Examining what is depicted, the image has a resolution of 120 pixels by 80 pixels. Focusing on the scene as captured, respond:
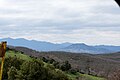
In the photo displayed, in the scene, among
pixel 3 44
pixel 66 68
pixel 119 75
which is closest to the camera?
pixel 3 44

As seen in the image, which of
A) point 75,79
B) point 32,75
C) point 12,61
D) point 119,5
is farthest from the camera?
point 75,79

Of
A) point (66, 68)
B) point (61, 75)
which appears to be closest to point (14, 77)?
point (61, 75)

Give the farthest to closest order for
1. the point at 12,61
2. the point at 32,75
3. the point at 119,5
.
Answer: the point at 12,61
the point at 32,75
the point at 119,5

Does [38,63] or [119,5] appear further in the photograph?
[38,63]

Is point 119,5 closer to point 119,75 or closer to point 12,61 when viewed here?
point 119,75

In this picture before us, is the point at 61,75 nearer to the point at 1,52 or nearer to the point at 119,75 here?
the point at 119,75

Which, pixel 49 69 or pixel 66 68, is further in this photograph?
pixel 66 68

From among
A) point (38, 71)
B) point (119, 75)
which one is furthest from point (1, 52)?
point (38, 71)

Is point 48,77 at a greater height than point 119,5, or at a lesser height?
lesser

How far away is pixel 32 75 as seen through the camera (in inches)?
2931

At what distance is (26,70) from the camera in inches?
2931

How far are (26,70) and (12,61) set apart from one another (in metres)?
15.9

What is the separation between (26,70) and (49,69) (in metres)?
6.47

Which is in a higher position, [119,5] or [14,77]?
[119,5]
